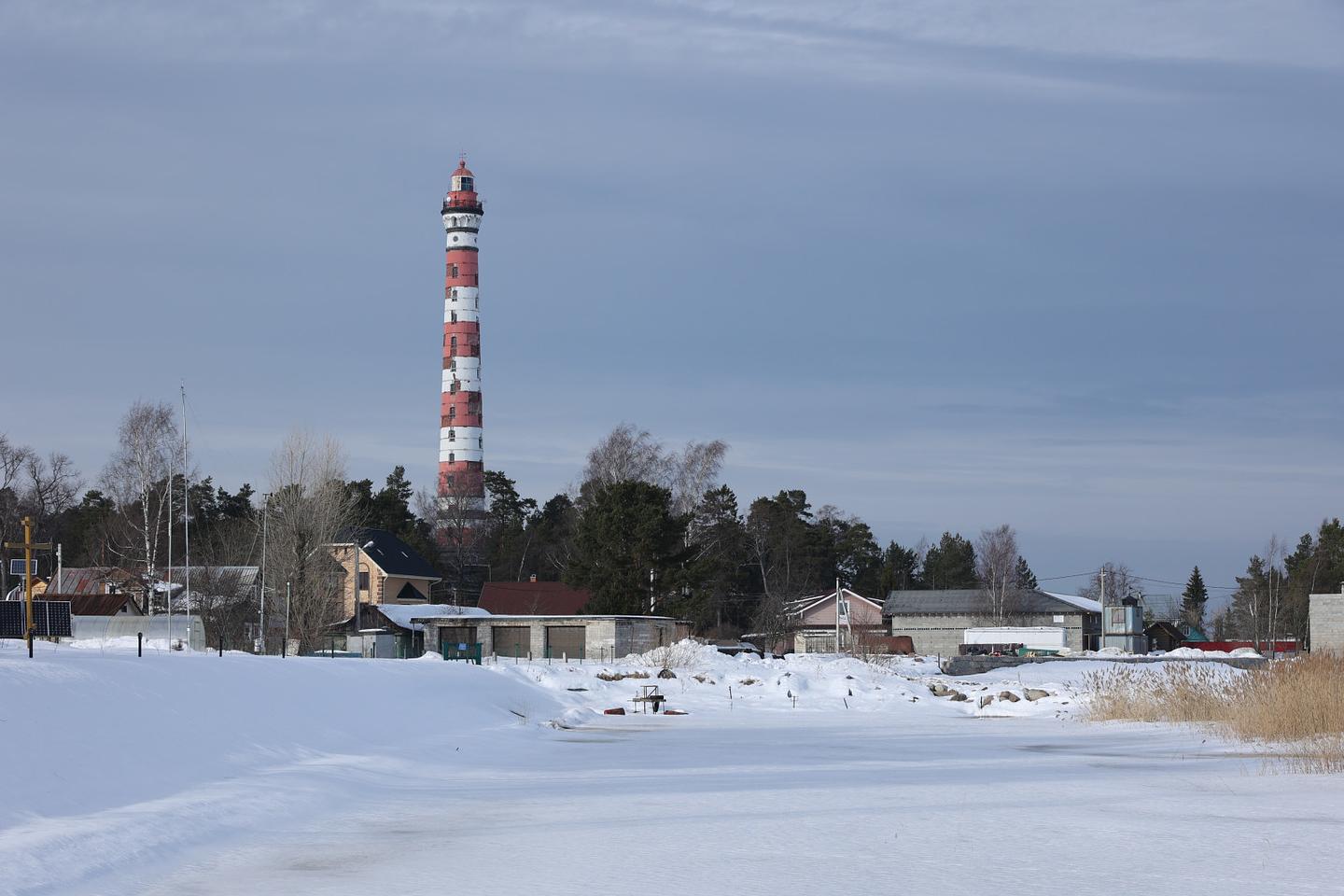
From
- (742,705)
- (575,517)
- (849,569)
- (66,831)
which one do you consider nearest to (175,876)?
(66,831)

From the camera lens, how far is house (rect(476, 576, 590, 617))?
3278 inches

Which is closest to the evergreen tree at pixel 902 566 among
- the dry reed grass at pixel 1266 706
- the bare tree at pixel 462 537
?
the bare tree at pixel 462 537

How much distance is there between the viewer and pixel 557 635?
6556cm

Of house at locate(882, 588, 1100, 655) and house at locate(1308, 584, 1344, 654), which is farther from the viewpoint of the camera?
house at locate(882, 588, 1100, 655)

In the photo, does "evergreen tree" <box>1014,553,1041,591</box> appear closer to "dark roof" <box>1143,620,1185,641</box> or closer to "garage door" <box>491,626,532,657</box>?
"dark roof" <box>1143,620,1185,641</box>

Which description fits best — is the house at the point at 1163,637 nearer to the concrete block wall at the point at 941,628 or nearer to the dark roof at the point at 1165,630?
the dark roof at the point at 1165,630

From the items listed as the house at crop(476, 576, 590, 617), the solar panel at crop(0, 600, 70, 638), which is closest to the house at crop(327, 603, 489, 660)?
the house at crop(476, 576, 590, 617)

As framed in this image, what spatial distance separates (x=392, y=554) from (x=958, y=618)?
3891 cm

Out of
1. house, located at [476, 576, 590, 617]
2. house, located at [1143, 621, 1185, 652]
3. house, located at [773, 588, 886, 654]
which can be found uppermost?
house, located at [476, 576, 590, 617]

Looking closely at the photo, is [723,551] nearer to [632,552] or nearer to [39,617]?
[632,552]

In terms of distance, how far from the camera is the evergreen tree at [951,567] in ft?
390

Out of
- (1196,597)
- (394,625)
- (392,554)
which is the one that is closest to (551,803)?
(394,625)

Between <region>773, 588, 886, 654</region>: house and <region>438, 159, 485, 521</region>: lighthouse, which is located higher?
<region>438, 159, 485, 521</region>: lighthouse

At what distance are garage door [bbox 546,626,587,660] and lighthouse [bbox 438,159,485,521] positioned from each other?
3159cm
